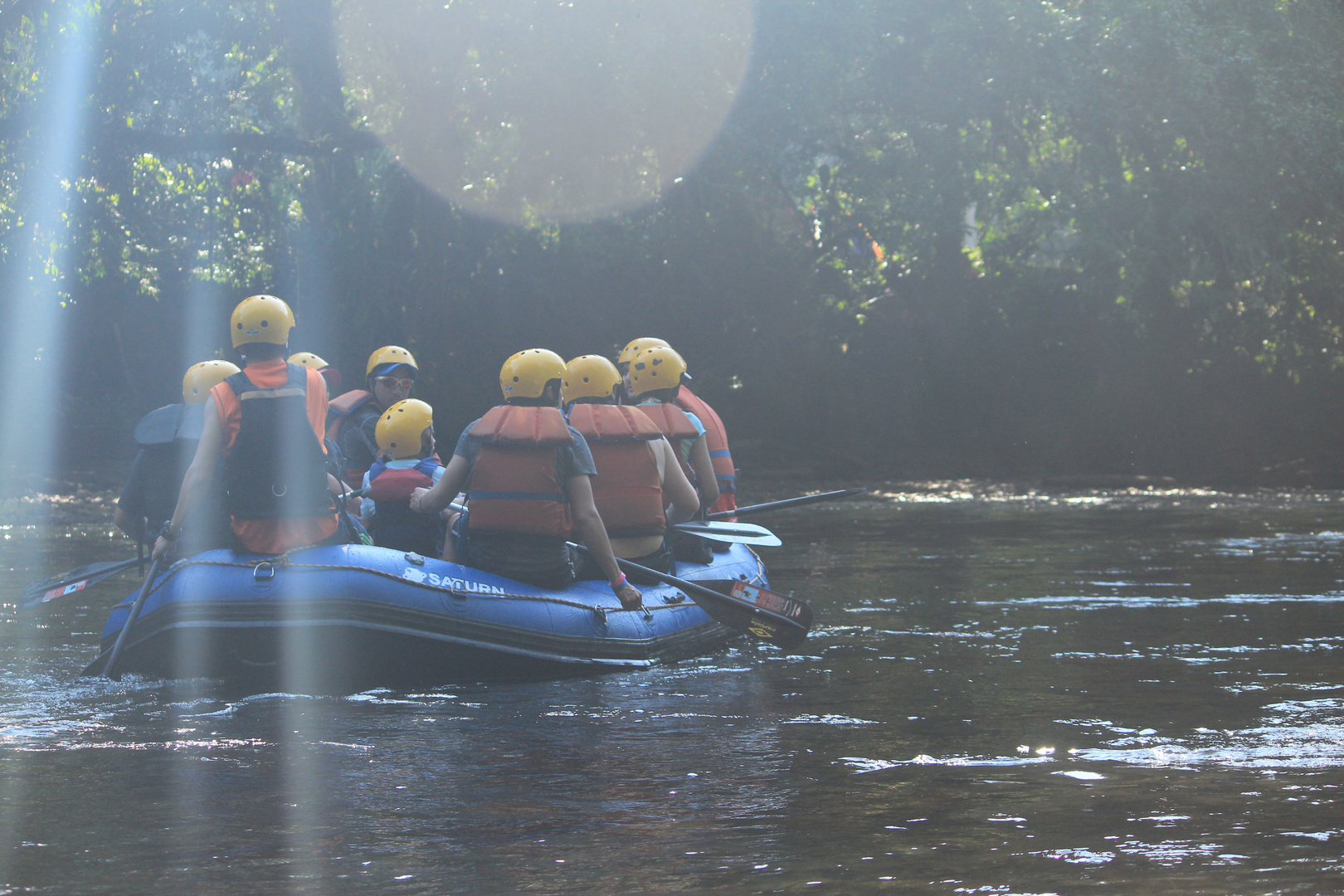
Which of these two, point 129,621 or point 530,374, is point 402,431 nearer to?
point 530,374

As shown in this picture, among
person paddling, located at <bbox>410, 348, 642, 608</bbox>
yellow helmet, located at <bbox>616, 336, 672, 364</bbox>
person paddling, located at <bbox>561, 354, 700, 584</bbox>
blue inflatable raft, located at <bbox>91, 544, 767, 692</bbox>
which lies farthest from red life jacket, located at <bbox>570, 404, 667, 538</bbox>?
yellow helmet, located at <bbox>616, 336, 672, 364</bbox>

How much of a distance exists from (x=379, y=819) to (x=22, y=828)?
3.27ft

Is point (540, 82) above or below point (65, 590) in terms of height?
above

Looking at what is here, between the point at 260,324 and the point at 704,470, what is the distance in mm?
2915

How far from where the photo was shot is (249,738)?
5.91 m

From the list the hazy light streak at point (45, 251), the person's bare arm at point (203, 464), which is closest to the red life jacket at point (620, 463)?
the person's bare arm at point (203, 464)

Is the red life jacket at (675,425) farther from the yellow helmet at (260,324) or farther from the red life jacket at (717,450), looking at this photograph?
the yellow helmet at (260,324)

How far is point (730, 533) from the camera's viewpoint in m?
8.99

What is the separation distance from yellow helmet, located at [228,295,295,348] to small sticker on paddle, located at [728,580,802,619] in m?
2.46

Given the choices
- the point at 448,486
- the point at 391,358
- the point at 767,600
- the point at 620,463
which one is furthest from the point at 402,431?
the point at 767,600

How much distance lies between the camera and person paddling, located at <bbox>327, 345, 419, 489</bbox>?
9.04m

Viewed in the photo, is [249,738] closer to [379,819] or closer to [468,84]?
[379,819]

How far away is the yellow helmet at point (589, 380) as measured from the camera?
827 centimetres

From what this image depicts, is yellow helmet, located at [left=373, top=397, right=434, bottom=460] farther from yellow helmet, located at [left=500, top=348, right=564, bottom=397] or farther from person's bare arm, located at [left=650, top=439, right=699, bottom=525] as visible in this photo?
person's bare arm, located at [left=650, top=439, right=699, bottom=525]
